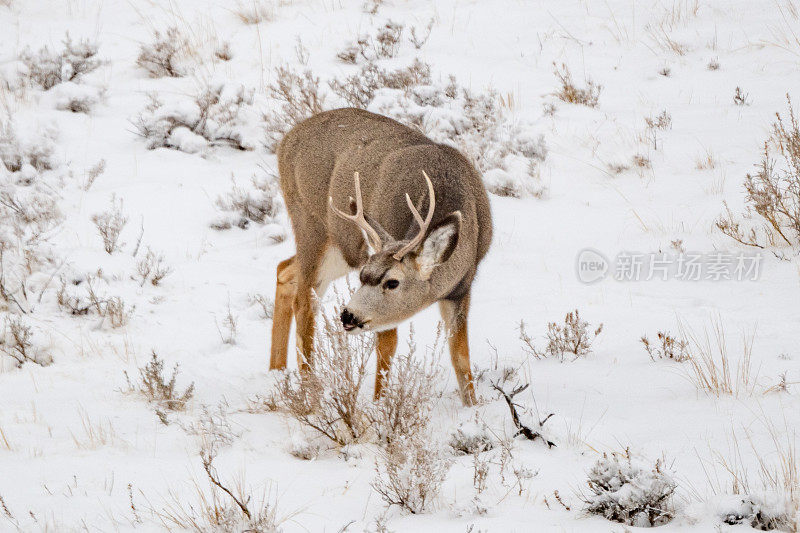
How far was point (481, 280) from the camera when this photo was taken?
25.0 ft

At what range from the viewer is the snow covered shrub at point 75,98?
35.3 ft

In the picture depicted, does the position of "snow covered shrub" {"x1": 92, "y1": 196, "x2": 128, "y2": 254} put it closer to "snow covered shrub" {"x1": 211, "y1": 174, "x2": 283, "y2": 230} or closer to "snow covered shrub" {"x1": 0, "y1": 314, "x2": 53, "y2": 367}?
"snow covered shrub" {"x1": 211, "y1": 174, "x2": 283, "y2": 230}

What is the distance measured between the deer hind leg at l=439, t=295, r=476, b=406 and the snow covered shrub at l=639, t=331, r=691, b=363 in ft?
3.94

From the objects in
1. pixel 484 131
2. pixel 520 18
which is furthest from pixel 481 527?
pixel 520 18

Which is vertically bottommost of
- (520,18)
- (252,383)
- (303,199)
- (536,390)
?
(252,383)

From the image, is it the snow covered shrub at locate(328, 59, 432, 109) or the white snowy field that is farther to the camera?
the snow covered shrub at locate(328, 59, 432, 109)

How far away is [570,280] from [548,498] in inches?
147

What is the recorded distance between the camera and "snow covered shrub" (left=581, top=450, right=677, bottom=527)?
347 centimetres

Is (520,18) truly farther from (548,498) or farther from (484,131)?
(548,498)

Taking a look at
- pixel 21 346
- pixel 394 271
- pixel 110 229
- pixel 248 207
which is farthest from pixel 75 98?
pixel 394 271

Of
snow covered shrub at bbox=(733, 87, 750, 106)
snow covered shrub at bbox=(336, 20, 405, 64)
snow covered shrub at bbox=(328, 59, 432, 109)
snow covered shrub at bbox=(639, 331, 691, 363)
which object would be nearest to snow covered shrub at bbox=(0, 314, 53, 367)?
snow covered shrub at bbox=(639, 331, 691, 363)

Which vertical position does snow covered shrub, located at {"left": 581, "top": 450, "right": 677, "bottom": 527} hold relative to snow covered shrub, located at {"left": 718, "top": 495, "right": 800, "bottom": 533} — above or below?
below

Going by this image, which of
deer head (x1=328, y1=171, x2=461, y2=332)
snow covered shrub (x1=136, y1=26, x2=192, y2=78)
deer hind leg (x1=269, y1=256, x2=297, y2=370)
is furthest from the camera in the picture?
snow covered shrub (x1=136, y1=26, x2=192, y2=78)

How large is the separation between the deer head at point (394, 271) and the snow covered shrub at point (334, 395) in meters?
0.16
